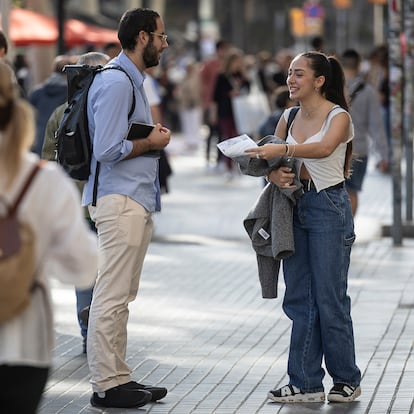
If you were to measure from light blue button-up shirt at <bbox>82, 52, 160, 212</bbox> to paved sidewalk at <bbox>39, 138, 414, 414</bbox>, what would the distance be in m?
1.10

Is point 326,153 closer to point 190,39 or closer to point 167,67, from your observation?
point 167,67

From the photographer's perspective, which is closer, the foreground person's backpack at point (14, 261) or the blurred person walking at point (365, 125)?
the foreground person's backpack at point (14, 261)

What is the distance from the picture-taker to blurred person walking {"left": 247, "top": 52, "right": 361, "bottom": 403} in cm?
725

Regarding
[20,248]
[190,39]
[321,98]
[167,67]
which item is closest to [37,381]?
[20,248]

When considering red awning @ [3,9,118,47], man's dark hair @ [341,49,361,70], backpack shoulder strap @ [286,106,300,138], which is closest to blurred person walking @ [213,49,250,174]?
red awning @ [3,9,118,47]

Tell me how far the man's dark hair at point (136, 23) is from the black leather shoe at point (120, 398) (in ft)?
5.62

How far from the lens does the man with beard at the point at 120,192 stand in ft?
23.3

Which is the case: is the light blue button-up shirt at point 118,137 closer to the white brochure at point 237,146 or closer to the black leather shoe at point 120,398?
the white brochure at point 237,146

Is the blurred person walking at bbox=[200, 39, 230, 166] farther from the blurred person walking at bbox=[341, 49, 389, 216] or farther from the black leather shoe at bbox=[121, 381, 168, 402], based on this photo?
the black leather shoe at bbox=[121, 381, 168, 402]

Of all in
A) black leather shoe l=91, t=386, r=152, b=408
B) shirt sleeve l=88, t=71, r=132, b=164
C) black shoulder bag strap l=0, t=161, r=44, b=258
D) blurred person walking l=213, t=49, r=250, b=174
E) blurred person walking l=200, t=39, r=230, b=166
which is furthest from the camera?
blurred person walking l=200, t=39, r=230, b=166

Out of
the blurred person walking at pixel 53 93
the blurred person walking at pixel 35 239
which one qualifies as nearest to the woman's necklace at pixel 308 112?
the blurred person walking at pixel 35 239

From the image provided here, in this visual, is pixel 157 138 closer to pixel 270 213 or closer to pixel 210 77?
pixel 270 213

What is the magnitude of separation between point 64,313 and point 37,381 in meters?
6.20

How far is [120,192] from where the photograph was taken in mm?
7152
